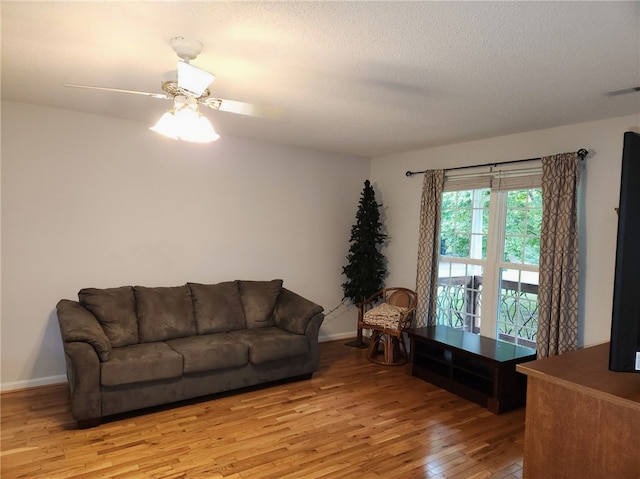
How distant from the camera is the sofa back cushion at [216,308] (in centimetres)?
397

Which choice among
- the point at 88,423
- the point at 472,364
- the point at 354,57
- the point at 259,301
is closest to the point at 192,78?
the point at 354,57

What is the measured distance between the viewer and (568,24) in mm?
1883

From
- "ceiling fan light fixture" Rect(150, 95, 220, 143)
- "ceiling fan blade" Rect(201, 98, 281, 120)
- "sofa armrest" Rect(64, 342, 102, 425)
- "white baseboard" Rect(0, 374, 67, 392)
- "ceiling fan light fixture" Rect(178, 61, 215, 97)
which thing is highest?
"ceiling fan blade" Rect(201, 98, 281, 120)

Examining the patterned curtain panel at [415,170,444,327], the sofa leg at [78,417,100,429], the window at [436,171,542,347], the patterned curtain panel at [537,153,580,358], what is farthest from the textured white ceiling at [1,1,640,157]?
the sofa leg at [78,417,100,429]

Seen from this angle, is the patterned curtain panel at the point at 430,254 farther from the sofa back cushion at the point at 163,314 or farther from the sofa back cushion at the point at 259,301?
the sofa back cushion at the point at 163,314

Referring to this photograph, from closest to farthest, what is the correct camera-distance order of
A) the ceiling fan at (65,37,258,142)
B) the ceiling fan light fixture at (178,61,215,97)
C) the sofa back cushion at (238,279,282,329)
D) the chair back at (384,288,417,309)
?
1. the ceiling fan light fixture at (178,61,215,97)
2. the ceiling fan at (65,37,258,142)
3. the sofa back cushion at (238,279,282,329)
4. the chair back at (384,288,417,309)

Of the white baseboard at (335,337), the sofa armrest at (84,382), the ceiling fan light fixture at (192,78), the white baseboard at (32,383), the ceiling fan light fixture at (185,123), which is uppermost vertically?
the ceiling fan light fixture at (192,78)

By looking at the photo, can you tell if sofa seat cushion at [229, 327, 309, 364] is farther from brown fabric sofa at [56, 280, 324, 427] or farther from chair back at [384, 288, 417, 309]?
chair back at [384, 288, 417, 309]

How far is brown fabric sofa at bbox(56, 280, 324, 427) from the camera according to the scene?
295 centimetres

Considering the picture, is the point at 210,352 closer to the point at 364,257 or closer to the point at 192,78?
the point at 192,78

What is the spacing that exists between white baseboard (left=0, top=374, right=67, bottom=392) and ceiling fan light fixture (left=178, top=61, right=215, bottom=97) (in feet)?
10.2

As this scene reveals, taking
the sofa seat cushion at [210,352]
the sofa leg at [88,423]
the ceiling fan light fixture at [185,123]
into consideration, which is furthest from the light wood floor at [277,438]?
the ceiling fan light fixture at [185,123]

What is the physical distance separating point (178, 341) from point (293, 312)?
112cm

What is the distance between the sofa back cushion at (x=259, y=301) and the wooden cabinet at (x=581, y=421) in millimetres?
2904
